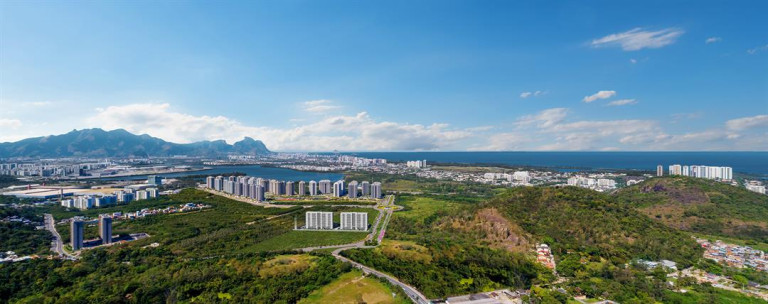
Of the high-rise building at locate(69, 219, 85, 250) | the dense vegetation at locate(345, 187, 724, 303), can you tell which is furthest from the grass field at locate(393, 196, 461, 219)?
the high-rise building at locate(69, 219, 85, 250)

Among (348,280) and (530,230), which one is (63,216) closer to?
(348,280)

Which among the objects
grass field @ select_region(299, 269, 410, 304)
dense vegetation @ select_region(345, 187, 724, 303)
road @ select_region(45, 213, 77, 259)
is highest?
dense vegetation @ select_region(345, 187, 724, 303)

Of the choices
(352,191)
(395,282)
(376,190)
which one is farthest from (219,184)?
(395,282)

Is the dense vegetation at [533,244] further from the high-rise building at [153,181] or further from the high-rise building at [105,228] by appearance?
the high-rise building at [153,181]

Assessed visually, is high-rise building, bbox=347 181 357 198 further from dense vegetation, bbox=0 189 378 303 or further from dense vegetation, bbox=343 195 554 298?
dense vegetation, bbox=343 195 554 298

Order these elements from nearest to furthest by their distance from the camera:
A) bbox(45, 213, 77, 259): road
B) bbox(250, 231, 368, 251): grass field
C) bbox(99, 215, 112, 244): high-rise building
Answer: bbox(45, 213, 77, 259): road < bbox(99, 215, 112, 244): high-rise building < bbox(250, 231, 368, 251): grass field

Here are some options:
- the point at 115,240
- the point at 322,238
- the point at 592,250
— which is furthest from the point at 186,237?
the point at 592,250

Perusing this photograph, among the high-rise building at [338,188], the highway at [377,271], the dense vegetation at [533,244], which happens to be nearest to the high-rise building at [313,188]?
the high-rise building at [338,188]

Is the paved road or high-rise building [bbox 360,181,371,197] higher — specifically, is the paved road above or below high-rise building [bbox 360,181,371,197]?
below
